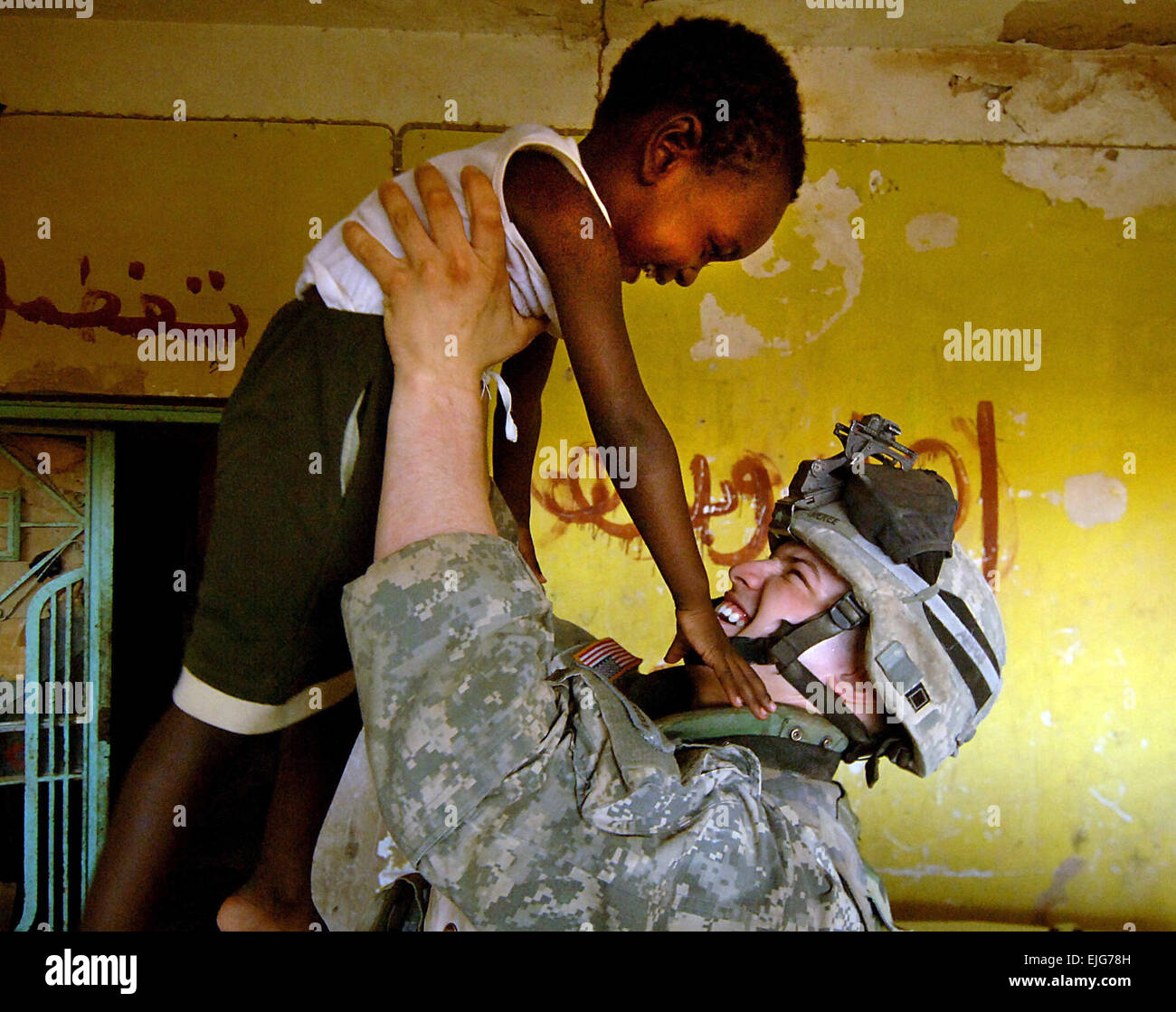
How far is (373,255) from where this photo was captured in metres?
1.10

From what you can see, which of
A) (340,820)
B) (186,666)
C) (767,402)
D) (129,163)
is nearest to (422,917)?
(340,820)

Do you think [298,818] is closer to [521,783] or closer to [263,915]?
[263,915]

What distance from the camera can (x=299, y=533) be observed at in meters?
1.14

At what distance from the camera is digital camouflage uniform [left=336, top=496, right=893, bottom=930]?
2.73 feet

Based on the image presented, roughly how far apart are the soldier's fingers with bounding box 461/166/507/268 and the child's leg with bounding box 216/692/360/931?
2.57 ft

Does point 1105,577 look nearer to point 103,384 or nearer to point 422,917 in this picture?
point 422,917

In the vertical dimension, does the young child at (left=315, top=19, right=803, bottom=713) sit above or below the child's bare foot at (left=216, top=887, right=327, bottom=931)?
above

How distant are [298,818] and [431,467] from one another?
89cm

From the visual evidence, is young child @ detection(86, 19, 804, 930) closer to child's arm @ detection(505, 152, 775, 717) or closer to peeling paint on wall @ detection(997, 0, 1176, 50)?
child's arm @ detection(505, 152, 775, 717)

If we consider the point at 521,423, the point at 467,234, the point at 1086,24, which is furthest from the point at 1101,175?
the point at 467,234

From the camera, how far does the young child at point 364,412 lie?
1144 millimetres

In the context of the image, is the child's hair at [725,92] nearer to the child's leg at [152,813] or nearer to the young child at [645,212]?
the young child at [645,212]

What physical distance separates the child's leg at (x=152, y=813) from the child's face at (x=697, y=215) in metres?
0.99

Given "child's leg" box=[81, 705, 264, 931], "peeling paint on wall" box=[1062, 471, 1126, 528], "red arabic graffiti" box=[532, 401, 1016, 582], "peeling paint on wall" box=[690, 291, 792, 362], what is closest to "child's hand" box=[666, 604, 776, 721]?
"child's leg" box=[81, 705, 264, 931]
